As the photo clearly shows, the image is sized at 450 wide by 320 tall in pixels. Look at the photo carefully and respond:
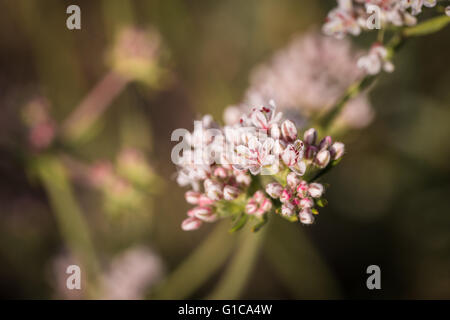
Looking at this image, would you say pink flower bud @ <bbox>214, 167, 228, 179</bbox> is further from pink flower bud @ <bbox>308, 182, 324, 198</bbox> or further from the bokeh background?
the bokeh background

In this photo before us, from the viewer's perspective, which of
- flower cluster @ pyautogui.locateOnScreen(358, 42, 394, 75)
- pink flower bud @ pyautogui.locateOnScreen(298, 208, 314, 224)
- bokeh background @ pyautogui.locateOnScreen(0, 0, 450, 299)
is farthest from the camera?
bokeh background @ pyautogui.locateOnScreen(0, 0, 450, 299)

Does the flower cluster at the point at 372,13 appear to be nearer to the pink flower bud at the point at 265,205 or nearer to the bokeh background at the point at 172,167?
the pink flower bud at the point at 265,205

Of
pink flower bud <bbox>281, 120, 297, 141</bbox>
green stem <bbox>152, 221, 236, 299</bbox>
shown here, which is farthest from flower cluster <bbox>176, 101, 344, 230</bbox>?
green stem <bbox>152, 221, 236, 299</bbox>

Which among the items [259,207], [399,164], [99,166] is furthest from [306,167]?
[399,164]

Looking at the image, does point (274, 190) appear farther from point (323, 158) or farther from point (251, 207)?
point (323, 158)

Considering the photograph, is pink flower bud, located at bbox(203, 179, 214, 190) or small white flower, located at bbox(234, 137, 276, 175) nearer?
small white flower, located at bbox(234, 137, 276, 175)

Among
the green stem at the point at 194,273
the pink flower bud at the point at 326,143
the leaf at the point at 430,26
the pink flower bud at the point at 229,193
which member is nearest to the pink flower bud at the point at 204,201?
the pink flower bud at the point at 229,193

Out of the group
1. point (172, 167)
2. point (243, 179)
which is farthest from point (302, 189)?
point (172, 167)
